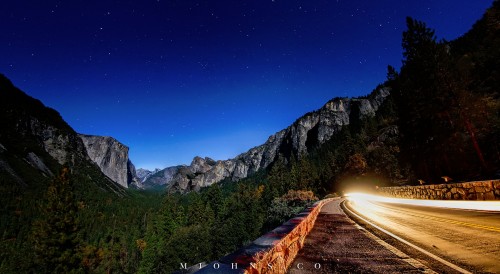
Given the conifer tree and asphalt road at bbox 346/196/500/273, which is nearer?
asphalt road at bbox 346/196/500/273

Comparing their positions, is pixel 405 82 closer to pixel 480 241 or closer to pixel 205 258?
pixel 480 241

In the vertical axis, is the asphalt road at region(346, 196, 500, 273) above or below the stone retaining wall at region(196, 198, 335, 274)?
below

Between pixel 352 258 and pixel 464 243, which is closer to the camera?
pixel 352 258

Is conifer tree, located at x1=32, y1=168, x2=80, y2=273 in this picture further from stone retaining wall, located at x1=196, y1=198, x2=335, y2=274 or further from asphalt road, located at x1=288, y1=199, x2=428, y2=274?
stone retaining wall, located at x1=196, y1=198, x2=335, y2=274

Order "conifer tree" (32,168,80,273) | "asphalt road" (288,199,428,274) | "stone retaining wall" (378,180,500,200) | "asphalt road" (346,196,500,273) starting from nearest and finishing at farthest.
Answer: "asphalt road" (346,196,500,273)
"asphalt road" (288,199,428,274)
"stone retaining wall" (378,180,500,200)
"conifer tree" (32,168,80,273)

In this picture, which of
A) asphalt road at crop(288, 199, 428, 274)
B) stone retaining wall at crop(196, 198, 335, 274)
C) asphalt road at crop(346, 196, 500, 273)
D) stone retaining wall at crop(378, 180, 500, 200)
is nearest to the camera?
stone retaining wall at crop(196, 198, 335, 274)

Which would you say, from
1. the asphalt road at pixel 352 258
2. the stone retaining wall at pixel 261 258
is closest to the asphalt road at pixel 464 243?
the asphalt road at pixel 352 258

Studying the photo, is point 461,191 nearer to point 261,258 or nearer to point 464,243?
point 464,243

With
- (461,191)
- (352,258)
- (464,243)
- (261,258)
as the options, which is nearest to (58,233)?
(352,258)

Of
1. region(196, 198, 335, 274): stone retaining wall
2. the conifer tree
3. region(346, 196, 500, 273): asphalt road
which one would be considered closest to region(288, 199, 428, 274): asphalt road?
region(196, 198, 335, 274): stone retaining wall

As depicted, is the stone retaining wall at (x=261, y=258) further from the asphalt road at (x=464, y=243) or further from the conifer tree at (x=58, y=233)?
the conifer tree at (x=58, y=233)

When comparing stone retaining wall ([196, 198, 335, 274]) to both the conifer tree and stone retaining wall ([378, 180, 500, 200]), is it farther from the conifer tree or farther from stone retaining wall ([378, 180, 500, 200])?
the conifer tree

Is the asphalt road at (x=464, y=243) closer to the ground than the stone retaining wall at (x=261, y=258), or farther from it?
closer to the ground

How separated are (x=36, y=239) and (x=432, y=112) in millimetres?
49500
